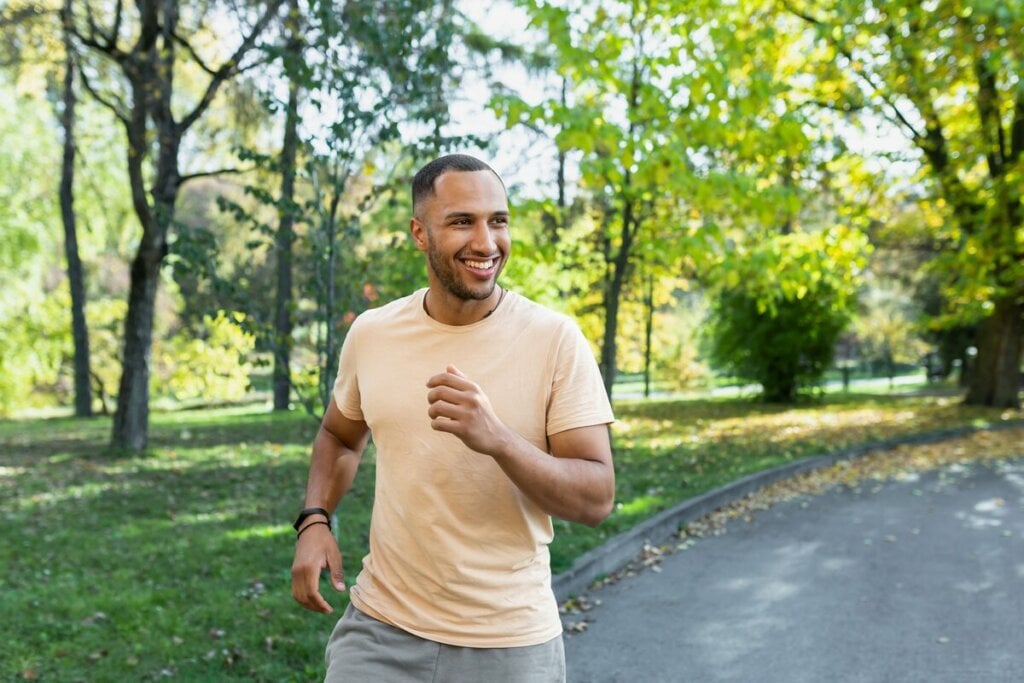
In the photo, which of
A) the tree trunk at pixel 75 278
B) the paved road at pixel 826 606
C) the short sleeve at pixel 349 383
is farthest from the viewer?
the tree trunk at pixel 75 278

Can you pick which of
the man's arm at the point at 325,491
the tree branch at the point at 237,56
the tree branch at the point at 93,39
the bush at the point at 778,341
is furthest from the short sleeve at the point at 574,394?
the bush at the point at 778,341

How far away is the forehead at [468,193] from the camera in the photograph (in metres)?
2.37

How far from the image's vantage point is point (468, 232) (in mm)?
2350

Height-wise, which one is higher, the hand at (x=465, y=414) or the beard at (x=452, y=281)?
the beard at (x=452, y=281)

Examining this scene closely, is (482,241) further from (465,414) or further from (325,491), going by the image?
(325,491)

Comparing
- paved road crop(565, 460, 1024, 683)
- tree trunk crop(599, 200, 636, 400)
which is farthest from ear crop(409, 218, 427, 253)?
tree trunk crop(599, 200, 636, 400)

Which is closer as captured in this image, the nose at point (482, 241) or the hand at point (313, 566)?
the nose at point (482, 241)

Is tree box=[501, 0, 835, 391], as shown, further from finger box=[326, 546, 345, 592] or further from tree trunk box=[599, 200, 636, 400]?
finger box=[326, 546, 345, 592]

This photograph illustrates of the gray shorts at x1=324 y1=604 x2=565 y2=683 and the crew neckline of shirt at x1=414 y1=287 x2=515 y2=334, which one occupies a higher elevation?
the crew neckline of shirt at x1=414 y1=287 x2=515 y2=334

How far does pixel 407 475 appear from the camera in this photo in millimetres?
2396

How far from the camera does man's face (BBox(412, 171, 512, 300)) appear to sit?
Answer: 2346 mm

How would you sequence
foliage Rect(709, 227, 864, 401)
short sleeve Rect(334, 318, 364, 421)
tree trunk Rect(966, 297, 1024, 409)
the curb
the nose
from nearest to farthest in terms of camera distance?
1. the nose
2. short sleeve Rect(334, 318, 364, 421)
3. the curb
4. tree trunk Rect(966, 297, 1024, 409)
5. foliage Rect(709, 227, 864, 401)

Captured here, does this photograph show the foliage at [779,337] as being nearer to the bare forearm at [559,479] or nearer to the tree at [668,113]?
the tree at [668,113]

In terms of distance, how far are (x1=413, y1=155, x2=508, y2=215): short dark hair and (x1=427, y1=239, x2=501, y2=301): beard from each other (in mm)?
135
